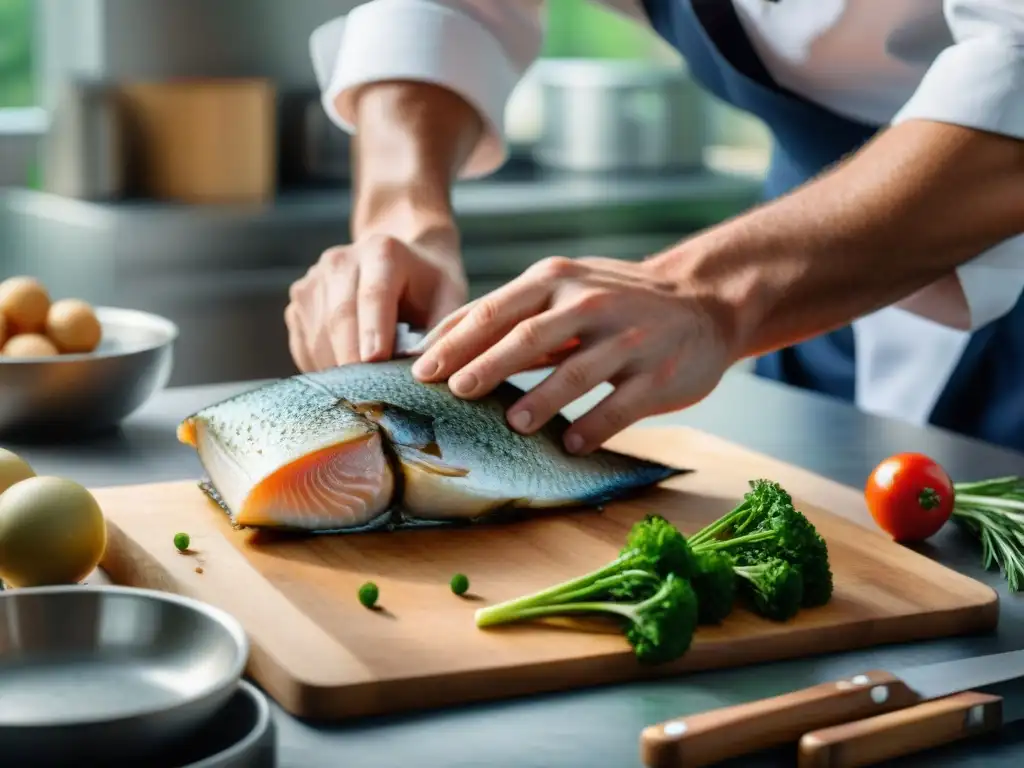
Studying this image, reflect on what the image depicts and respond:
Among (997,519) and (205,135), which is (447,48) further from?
(205,135)

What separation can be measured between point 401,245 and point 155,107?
6.38 feet

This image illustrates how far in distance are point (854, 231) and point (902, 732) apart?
778 millimetres

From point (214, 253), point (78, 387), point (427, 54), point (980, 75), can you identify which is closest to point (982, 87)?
point (980, 75)

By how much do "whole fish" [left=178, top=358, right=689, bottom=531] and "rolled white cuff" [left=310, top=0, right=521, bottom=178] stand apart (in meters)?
0.68

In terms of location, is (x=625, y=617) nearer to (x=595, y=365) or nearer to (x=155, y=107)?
(x=595, y=365)

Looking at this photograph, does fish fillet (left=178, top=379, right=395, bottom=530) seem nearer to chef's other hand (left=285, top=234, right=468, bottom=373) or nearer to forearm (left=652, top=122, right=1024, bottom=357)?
chef's other hand (left=285, top=234, right=468, bottom=373)

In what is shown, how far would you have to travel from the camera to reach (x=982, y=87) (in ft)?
5.27

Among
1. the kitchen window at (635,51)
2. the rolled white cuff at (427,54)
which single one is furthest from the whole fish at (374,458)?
the kitchen window at (635,51)

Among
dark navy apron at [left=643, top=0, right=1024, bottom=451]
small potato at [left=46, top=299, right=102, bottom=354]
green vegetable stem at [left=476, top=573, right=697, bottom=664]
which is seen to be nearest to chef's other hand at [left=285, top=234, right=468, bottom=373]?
small potato at [left=46, top=299, right=102, bottom=354]

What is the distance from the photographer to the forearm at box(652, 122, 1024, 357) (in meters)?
1.63

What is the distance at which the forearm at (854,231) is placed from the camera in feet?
5.34

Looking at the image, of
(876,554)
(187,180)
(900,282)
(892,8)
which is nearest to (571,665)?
(876,554)

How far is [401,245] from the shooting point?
1.79 meters

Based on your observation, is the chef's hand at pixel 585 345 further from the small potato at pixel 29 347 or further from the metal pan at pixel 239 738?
the metal pan at pixel 239 738
